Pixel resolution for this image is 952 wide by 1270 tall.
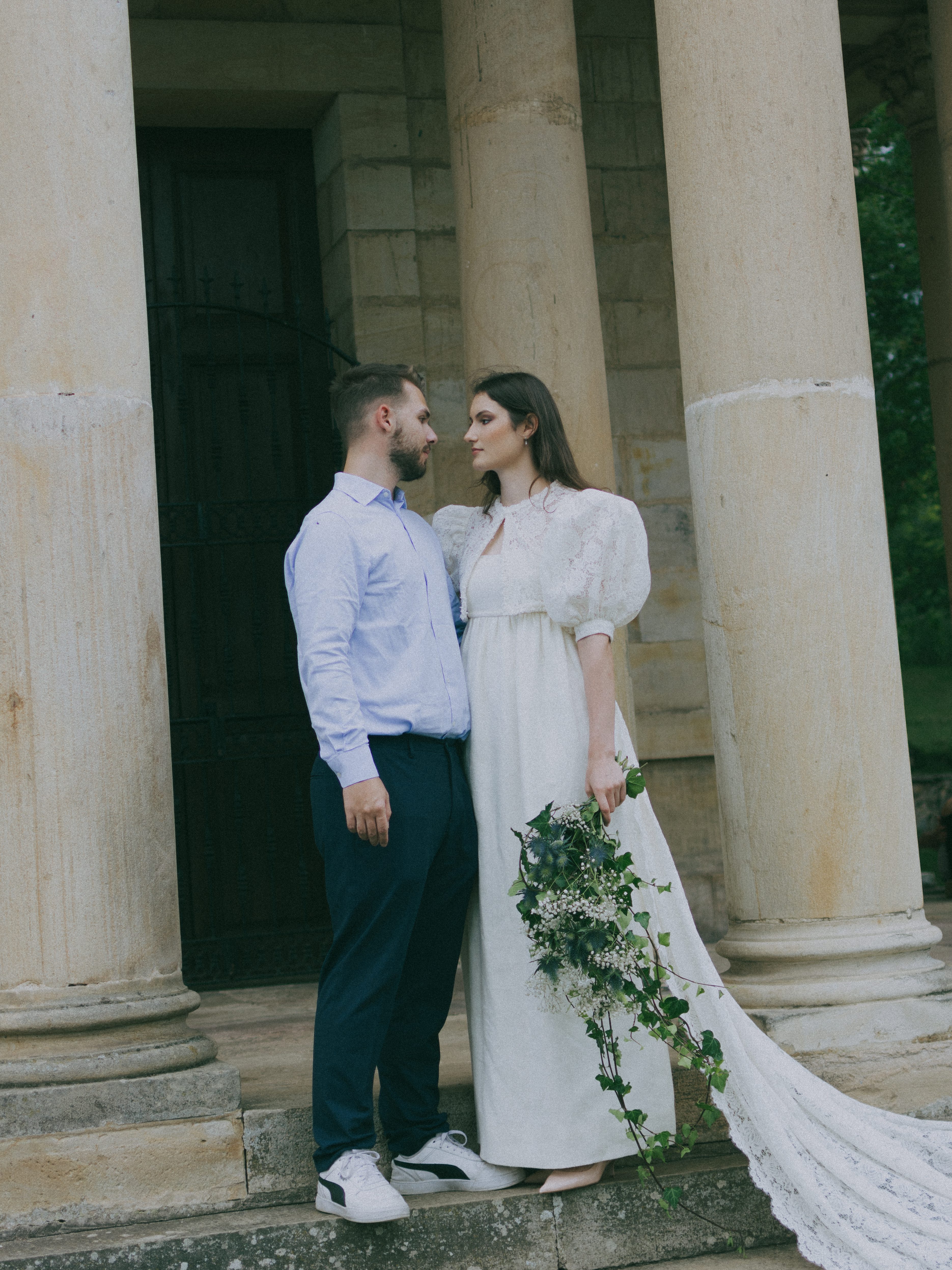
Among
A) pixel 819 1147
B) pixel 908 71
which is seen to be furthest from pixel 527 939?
pixel 908 71

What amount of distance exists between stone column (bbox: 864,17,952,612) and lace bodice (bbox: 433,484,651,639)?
19.6 feet

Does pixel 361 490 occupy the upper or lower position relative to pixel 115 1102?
upper

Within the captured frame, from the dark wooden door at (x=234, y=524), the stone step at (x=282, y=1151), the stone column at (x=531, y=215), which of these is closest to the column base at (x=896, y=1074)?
the stone step at (x=282, y=1151)

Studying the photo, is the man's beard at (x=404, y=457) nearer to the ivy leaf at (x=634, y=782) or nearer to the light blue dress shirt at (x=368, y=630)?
the light blue dress shirt at (x=368, y=630)

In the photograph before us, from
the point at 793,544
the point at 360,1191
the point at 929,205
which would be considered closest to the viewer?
the point at 360,1191

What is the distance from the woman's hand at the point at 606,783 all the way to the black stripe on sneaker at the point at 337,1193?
1.17 metres

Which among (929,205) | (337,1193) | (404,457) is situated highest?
(929,205)

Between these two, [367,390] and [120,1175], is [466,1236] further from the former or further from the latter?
[367,390]

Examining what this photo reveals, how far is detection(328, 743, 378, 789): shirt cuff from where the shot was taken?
12.5ft

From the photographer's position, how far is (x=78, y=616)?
A: 423 centimetres

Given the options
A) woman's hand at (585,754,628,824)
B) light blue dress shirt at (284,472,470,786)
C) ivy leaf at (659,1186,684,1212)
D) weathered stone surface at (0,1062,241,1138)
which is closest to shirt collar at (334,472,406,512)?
light blue dress shirt at (284,472,470,786)

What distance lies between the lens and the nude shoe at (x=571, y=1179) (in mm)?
4039

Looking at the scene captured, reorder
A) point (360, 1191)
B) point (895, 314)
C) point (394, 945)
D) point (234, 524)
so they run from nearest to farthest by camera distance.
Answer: point (360, 1191) → point (394, 945) → point (234, 524) → point (895, 314)

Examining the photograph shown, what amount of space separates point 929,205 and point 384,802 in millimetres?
7999
